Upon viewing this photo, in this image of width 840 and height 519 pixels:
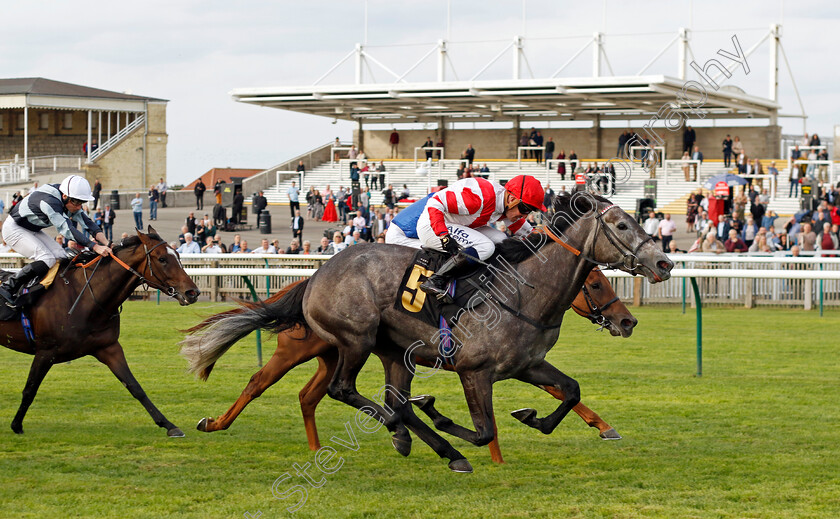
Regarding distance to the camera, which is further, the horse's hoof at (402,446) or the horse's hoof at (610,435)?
the horse's hoof at (610,435)

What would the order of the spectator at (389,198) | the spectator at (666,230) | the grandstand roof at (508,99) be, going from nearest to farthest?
the spectator at (666,230) → the spectator at (389,198) → the grandstand roof at (508,99)

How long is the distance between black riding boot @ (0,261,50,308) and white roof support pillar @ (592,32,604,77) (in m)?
27.5

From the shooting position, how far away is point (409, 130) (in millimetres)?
38875

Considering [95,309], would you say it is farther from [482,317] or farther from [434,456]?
[482,317]

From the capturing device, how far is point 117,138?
41375 mm

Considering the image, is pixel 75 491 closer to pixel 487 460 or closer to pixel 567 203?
pixel 487 460

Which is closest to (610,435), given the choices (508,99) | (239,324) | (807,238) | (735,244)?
(239,324)

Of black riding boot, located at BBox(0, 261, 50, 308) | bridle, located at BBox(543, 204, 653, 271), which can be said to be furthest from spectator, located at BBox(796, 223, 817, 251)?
black riding boot, located at BBox(0, 261, 50, 308)

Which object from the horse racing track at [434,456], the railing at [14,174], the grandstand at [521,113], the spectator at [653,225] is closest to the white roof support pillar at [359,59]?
the grandstand at [521,113]

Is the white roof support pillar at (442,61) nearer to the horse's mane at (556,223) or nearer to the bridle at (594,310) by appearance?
the bridle at (594,310)

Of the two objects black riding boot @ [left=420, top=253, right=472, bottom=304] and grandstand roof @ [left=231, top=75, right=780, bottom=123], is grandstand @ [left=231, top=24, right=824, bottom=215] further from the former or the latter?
black riding boot @ [left=420, top=253, right=472, bottom=304]

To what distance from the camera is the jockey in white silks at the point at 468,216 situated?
516 centimetres

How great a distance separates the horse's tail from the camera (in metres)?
5.66

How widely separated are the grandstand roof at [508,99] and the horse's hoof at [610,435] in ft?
74.9
